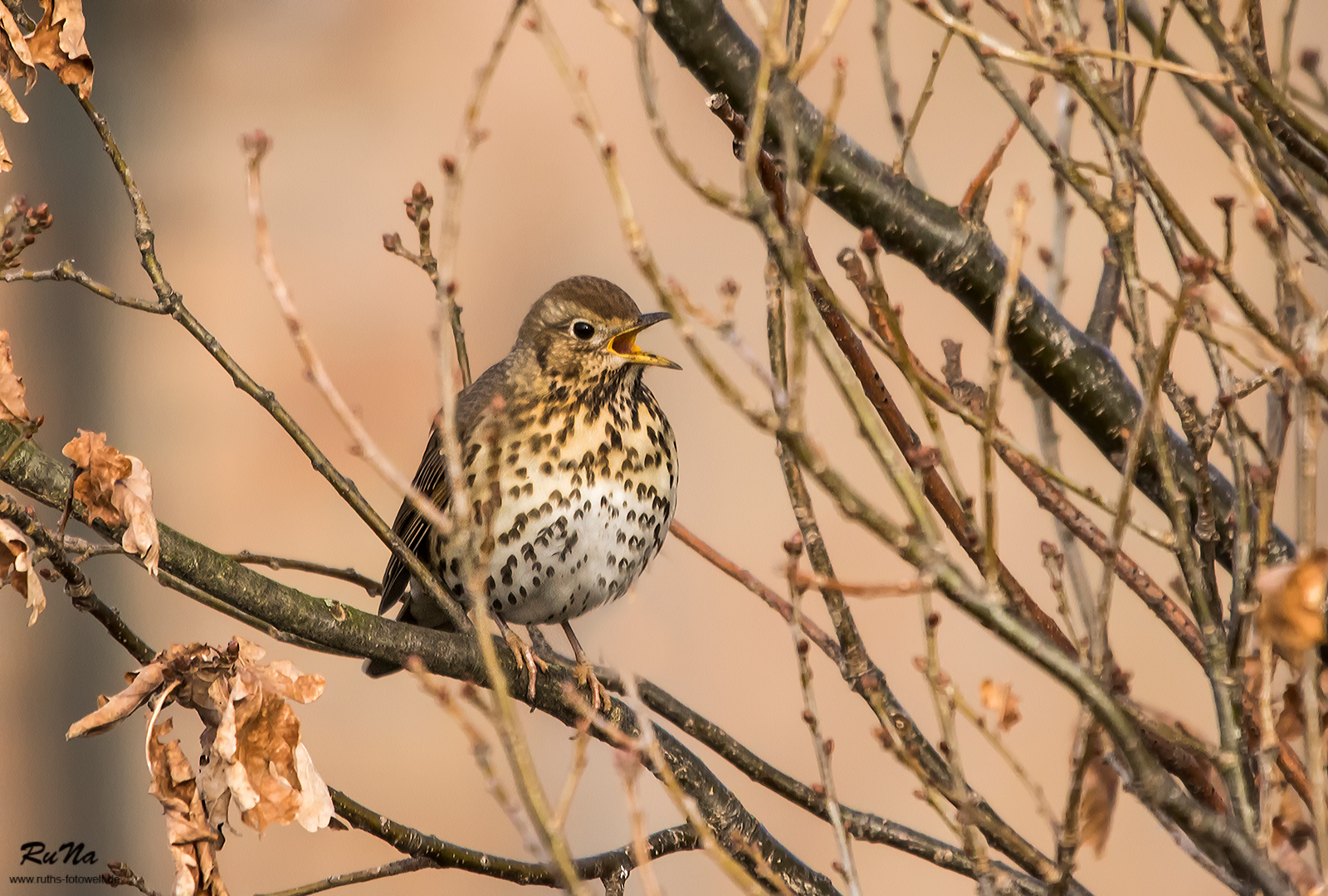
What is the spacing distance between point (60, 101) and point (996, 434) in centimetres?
398

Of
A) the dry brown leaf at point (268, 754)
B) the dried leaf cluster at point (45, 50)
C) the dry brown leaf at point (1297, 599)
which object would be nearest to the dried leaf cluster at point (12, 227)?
the dried leaf cluster at point (45, 50)

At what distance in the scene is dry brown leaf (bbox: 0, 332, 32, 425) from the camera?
56.0 inches

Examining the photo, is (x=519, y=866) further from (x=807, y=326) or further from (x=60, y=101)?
(x=60, y=101)

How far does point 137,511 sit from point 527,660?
903mm

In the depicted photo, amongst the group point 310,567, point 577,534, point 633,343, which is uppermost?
point 633,343

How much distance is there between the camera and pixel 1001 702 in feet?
4.92

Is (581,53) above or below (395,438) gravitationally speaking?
above

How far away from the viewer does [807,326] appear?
1.07 metres

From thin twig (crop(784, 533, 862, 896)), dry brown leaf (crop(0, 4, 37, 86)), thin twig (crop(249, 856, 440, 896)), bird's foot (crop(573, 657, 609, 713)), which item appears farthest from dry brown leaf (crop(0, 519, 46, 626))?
bird's foot (crop(573, 657, 609, 713))

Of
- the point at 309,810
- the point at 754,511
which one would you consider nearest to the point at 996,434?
the point at 309,810

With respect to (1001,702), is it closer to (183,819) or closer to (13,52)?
(183,819)

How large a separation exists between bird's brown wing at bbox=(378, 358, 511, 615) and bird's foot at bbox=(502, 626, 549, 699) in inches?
17.7

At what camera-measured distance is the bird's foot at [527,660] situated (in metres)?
2.20

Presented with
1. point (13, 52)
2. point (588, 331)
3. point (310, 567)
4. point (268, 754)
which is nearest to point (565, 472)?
point (588, 331)
